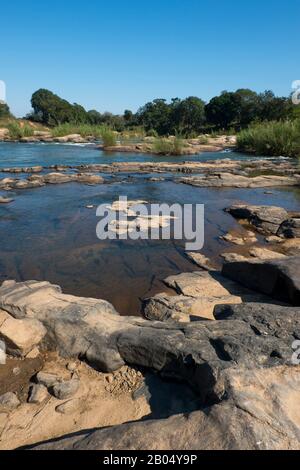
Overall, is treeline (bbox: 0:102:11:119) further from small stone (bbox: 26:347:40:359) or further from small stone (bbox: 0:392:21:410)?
small stone (bbox: 0:392:21:410)

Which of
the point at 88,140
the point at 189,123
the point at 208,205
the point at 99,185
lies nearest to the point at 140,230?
the point at 208,205

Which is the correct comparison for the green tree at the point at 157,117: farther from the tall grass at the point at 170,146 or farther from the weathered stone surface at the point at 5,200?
the weathered stone surface at the point at 5,200

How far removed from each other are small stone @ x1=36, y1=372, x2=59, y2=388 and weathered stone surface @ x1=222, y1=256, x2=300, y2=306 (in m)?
2.51

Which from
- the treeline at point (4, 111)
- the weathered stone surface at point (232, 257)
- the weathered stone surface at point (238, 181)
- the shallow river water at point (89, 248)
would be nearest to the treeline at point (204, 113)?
the treeline at point (4, 111)

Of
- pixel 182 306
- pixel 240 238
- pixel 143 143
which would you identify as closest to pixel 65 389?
pixel 182 306

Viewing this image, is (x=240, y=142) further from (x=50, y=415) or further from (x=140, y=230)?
(x=50, y=415)

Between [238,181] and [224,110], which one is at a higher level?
[224,110]

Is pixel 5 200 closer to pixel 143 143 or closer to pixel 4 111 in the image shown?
pixel 143 143

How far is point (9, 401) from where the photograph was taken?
2672 millimetres

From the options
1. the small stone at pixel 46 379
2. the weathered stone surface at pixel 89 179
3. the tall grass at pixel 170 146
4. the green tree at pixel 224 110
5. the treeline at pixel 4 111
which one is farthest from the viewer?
the treeline at pixel 4 111

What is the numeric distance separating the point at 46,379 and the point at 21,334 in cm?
60

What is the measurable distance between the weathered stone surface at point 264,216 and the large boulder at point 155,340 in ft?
15.6

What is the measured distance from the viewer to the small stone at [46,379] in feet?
9.30

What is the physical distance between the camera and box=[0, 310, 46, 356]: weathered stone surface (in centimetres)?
321
